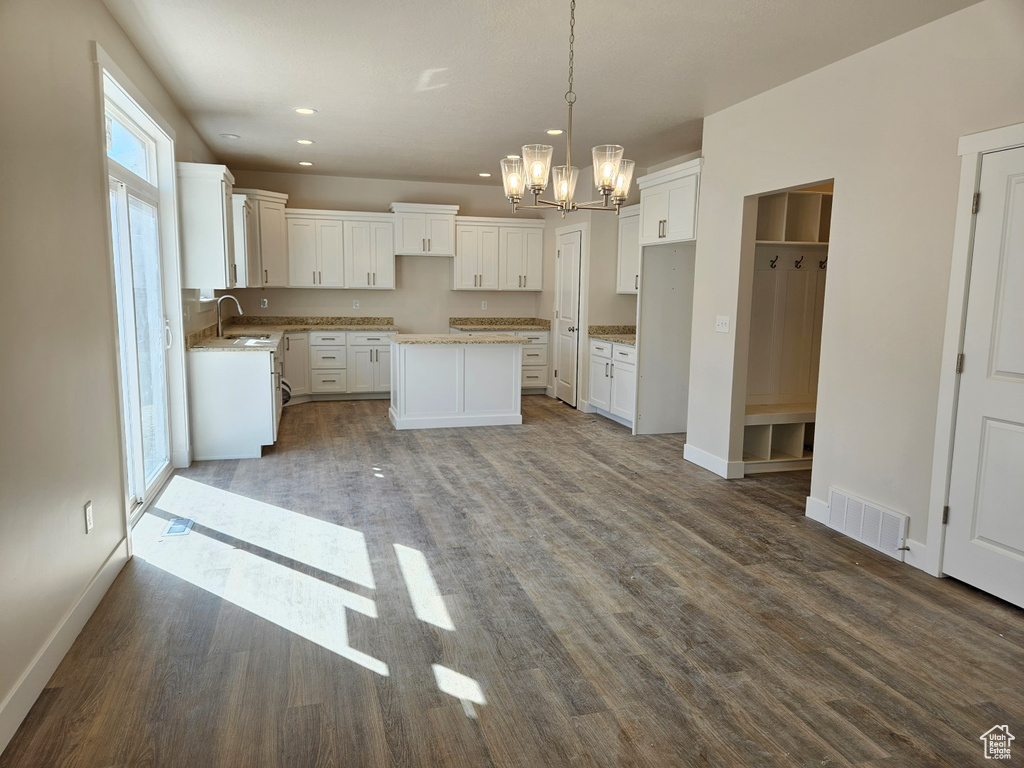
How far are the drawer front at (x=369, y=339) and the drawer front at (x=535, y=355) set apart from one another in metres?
1.78

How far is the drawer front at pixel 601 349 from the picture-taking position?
7.06 m

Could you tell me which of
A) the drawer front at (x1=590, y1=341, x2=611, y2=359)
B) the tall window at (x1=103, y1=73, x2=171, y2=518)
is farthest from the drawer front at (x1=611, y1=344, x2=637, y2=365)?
the tall window at (x1=103, y1=73, x2=171, y2=518)

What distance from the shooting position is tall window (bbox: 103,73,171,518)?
3879 millimetres

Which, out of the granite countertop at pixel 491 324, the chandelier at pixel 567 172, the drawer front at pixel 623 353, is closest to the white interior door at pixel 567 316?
the granite countertop at pixel 491 324

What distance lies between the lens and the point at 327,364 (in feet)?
26.5

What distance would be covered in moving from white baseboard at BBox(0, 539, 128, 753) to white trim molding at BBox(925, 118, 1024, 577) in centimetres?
384

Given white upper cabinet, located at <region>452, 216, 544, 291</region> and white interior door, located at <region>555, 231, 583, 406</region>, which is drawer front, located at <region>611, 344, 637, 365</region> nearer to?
white interior door, located at <region>555, 231, 583, 406</region>

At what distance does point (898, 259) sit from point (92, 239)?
396 cm

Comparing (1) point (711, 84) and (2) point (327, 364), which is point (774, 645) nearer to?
(1) point (711, 84)

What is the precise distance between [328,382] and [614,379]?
346cm

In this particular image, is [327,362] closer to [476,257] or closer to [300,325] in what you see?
[300,325]

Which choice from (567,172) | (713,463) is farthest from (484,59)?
(713,463)

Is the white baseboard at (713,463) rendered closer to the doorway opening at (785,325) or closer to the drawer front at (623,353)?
the doorway opening at (785,325)

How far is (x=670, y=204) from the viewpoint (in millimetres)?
5680
